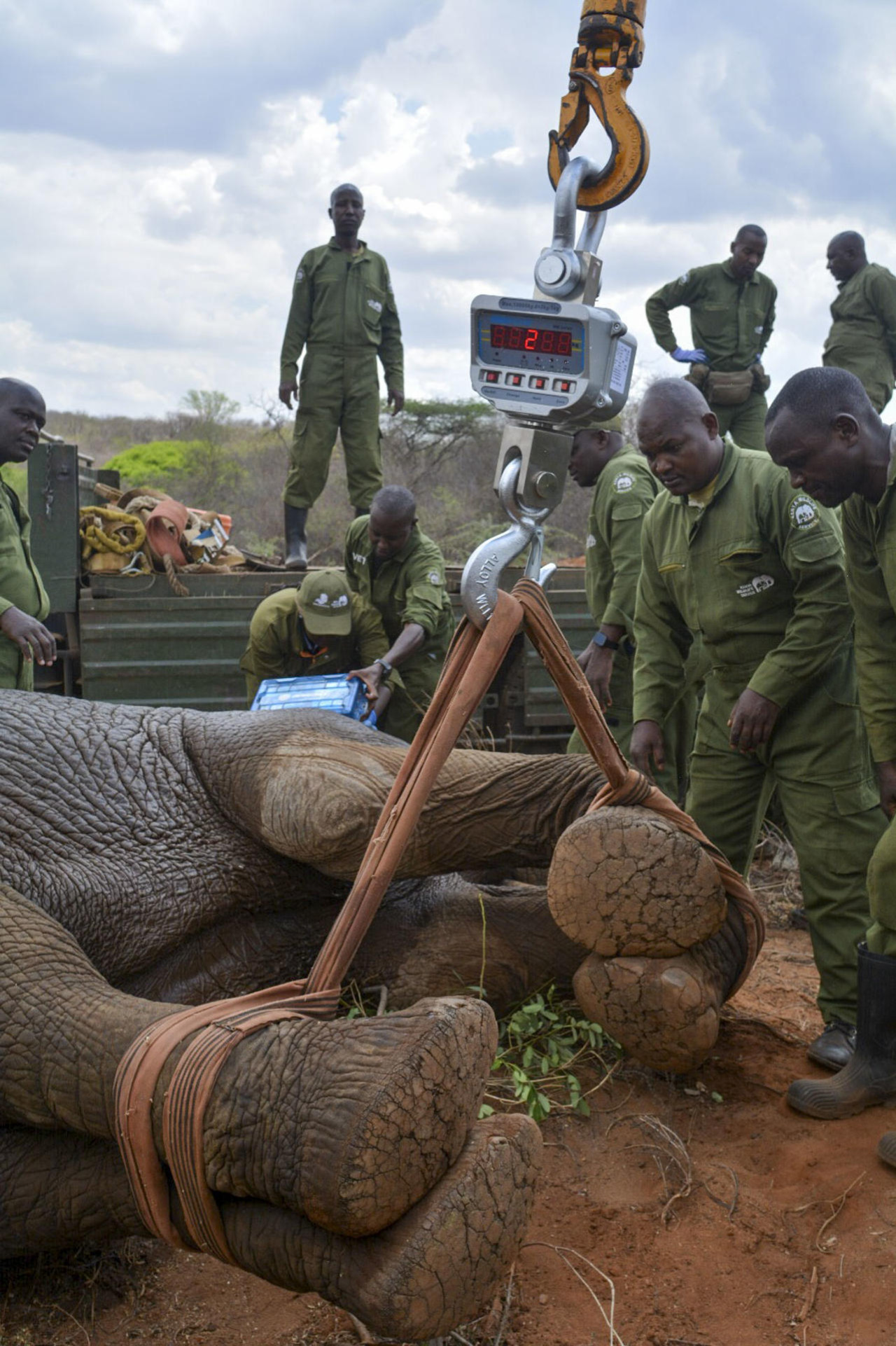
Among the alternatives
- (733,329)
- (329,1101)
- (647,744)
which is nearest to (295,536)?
(733,329)

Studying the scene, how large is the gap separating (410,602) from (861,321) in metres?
4.96

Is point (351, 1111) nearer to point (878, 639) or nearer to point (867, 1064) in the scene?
point (867, 1064)

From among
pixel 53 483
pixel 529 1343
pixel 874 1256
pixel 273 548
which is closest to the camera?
pixel 529 1343

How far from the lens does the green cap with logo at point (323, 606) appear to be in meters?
6.42

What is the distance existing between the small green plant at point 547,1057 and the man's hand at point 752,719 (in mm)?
979

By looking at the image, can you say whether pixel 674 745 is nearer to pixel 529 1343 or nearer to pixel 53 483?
pixel 529 1343

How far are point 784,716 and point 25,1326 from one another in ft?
8.71

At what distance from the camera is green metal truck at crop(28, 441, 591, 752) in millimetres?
6895

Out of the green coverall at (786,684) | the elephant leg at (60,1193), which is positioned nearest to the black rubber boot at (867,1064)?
the green coverall at (786,684)

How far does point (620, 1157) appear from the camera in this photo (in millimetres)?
2936

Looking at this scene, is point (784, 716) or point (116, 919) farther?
point (784, 716)

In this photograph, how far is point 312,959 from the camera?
3.24 m

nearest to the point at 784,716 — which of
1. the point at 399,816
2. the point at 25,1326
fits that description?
the point at 399,816

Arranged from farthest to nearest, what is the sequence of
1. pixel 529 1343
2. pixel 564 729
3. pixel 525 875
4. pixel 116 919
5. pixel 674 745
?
pixel 564 729, pixel 674 745, pixel 525 875, pixel 116 919, pixel 529 1343
